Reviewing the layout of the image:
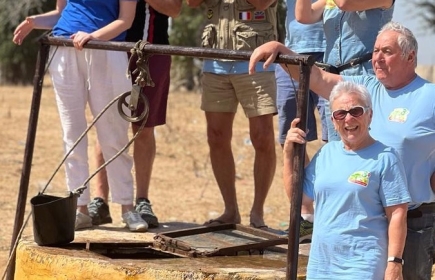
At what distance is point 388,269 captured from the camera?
150 inches

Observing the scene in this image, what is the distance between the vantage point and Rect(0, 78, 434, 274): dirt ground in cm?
924

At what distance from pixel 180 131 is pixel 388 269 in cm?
930

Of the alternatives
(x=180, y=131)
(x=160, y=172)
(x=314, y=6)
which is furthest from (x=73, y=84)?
(x=180, y=131)

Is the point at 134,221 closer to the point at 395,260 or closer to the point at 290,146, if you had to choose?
the point at 290,146

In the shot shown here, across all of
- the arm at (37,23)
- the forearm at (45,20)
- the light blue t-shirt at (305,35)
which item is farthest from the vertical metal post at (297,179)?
the forearm at (45,20)

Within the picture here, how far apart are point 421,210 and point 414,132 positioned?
1.11 ft

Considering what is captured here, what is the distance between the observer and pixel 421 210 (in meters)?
4.11

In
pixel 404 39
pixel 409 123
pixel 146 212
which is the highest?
pixel 404 39

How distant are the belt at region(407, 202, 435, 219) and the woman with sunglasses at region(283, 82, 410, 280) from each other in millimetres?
250

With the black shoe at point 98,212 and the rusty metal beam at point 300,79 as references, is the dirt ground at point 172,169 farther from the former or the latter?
the rusty metal beam at point 300,79

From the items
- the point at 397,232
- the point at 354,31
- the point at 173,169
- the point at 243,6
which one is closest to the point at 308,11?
the point at 354,31

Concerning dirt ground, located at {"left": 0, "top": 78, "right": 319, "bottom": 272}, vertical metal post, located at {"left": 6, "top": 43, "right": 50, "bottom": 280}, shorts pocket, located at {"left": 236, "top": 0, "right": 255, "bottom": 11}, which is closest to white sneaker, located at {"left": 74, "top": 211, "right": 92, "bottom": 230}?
vertical metal post, located at {"left": 6, "top": 43, "right": 50, "bottom": 280}

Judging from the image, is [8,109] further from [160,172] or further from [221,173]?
[221,173]

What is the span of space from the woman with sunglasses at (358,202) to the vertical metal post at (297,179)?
136mm
